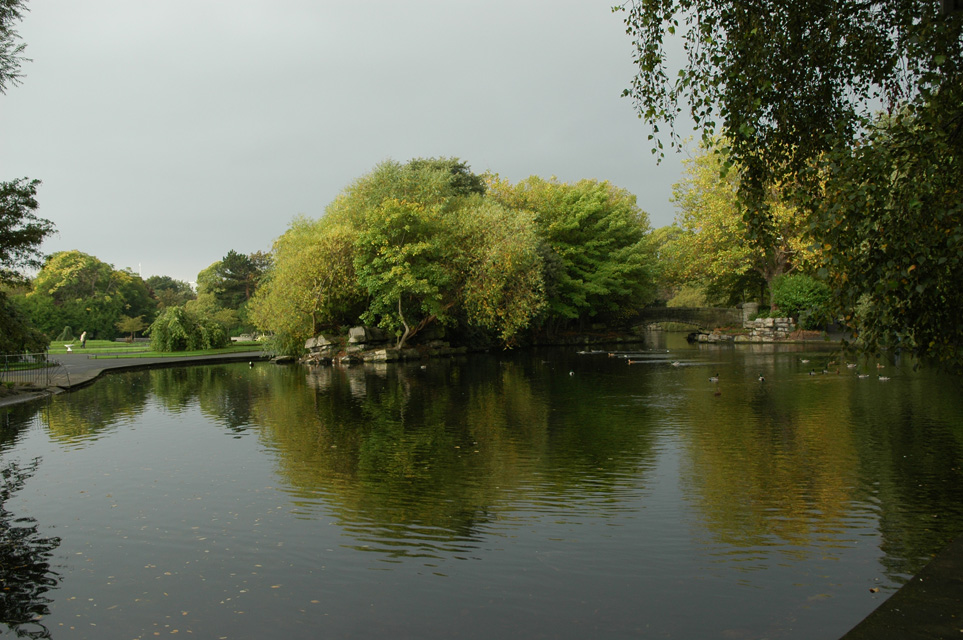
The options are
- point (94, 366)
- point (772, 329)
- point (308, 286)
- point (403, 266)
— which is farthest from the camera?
point (772, 329)

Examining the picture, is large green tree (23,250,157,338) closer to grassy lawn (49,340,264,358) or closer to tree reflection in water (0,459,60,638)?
grassy lawn (49,340,264,358)

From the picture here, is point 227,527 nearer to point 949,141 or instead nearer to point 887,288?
point 887,288

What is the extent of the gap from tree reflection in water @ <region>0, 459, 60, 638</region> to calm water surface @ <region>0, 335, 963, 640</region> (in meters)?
0.03

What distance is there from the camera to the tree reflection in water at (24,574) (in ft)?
17.2

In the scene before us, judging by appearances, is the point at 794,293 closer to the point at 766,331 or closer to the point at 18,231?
the point at 766,331

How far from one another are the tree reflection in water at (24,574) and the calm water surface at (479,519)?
0.03 meters

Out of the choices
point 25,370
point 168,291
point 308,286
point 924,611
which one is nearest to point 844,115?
point 924,611

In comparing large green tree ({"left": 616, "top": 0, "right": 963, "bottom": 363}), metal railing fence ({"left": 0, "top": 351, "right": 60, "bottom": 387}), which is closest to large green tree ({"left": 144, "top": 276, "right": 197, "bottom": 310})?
metal railing fence ({"left": 0, "top": 351, "right": 60, "bottom": 387})

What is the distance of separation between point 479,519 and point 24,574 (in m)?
4.42

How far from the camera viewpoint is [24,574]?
6.21 m

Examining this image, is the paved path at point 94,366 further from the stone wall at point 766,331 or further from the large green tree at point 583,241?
the stone wall at point 766,331

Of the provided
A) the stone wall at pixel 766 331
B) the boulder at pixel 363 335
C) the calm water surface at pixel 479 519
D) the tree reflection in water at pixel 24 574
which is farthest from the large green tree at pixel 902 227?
the stone wall at pixel 766 331

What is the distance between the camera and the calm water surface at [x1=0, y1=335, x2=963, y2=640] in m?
5.27

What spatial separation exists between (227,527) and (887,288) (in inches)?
269
